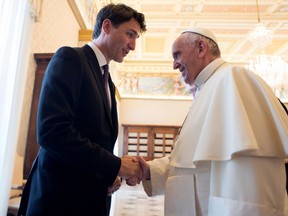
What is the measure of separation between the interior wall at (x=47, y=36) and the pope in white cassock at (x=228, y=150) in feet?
5.41

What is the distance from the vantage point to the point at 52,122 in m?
1.01

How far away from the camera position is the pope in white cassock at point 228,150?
1.14 meters

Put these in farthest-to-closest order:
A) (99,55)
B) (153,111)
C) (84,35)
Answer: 1. (153,111)
2. (84,35)
3. (99,55)

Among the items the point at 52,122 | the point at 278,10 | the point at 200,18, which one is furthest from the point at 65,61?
the point at 278,10

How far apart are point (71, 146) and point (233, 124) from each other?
816mm

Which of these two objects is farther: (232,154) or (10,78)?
(10,78)

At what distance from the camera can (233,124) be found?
126 cm

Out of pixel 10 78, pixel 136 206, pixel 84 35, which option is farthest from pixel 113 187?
pixel 136 206

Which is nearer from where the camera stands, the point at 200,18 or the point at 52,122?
the point at 52,122

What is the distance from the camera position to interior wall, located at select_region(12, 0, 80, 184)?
9.05ft

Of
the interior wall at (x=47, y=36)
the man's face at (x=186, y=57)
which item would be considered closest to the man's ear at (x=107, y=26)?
the man's face at (x=186, y=57)

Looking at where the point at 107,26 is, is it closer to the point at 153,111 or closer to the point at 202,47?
the point at 202,47

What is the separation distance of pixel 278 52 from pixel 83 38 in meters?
8.88

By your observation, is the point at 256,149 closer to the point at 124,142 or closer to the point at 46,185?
the point at 46,185
